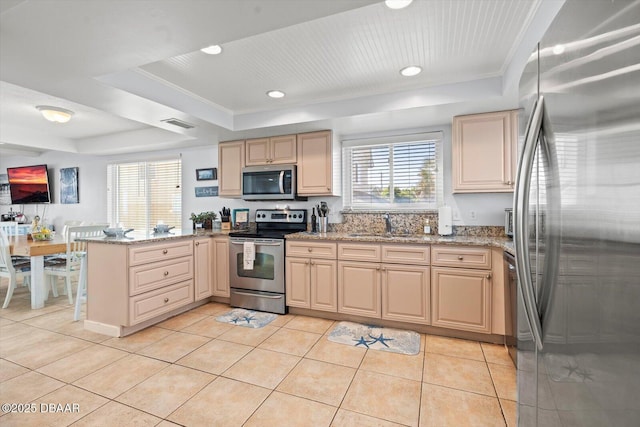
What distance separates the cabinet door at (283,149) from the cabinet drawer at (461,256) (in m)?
1.95

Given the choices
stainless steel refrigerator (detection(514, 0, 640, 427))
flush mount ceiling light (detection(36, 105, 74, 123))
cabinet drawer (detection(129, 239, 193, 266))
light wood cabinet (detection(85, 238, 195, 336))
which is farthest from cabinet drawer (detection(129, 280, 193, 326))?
stainless steel refrigerator (detection(514, 0, 640, 427))

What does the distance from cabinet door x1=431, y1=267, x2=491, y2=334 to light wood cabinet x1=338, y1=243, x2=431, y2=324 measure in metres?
0.08

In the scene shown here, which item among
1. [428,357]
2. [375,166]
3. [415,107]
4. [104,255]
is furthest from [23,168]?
[428,357]

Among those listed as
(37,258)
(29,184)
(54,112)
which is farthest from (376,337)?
(29,184)

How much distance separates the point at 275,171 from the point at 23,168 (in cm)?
618

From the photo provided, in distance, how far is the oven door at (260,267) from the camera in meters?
3.36

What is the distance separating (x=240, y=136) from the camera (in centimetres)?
383

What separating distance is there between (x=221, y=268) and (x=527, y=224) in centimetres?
348

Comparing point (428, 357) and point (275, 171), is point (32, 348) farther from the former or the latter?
point (428, 357)

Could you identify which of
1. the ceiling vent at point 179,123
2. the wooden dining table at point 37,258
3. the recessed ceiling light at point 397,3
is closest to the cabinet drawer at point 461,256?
the recessed ceiling light at point 397,3

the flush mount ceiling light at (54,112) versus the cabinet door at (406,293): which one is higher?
the flush mount ceiling light at (54,112)

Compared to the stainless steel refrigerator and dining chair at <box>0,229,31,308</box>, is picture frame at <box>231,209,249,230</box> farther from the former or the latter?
the stainless steel refrigerator

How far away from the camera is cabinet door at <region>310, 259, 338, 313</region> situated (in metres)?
3.14

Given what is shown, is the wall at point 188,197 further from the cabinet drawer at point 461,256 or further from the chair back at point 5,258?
the chair back at point 5,258
